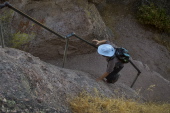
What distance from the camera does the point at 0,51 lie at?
3.26m

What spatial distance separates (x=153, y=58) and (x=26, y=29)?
17.2 feet

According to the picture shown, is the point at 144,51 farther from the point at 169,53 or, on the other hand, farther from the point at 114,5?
the point at 114,5

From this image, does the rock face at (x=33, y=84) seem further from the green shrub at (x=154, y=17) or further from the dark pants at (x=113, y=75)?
the green shrub at (x=154, y=17)

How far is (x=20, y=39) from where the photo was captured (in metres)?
5.36

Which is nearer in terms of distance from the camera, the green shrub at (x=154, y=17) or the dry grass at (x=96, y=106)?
the dry grass at (x=96, y=106)

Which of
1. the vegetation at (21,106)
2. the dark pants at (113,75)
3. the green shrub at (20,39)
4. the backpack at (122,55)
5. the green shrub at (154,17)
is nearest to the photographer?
the vegetation at (21,106)

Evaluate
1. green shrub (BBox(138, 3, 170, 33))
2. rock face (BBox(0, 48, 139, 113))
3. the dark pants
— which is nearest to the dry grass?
rock face (BBox(0, 48, 139, 113))

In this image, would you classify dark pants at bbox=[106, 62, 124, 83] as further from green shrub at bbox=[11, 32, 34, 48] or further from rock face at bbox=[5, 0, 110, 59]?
green shrub at bbox=[11, 32, 34, 48]

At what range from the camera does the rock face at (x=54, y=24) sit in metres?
5.51

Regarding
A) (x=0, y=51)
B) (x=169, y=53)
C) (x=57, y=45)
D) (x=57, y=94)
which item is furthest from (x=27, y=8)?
(x=169, y=53)

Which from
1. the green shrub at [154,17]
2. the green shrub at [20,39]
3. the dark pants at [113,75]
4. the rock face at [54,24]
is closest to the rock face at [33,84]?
the dark pants at [113,75]

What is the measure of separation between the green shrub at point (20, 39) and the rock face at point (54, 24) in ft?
0.35

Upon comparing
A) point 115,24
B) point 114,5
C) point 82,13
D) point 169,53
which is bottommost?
point 169,53

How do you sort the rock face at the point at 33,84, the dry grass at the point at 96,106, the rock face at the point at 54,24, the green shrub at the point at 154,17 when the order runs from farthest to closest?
the green shrub at the point at 154,17, the rock face at the point at 54,24, the dry grass at the point at 96,106, the rock face at the point at 33,84
